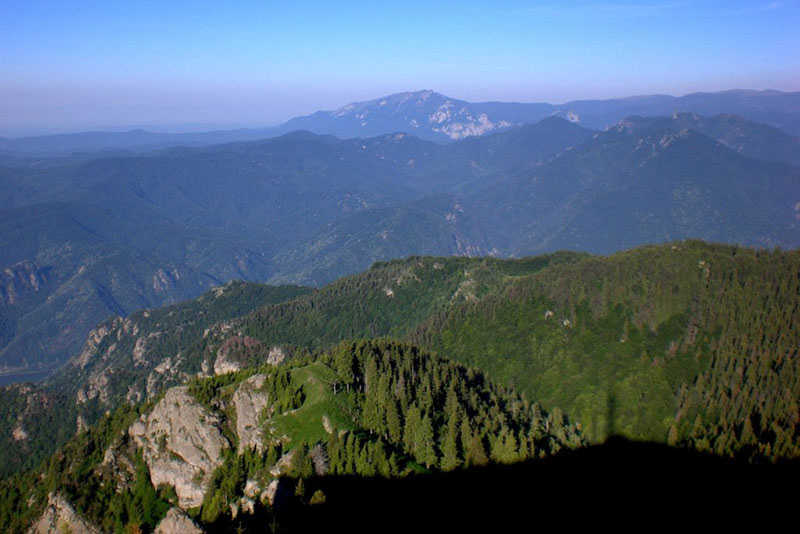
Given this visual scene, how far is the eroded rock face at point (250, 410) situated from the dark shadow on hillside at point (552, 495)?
21791mm

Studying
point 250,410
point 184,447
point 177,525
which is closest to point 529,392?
point 250,410

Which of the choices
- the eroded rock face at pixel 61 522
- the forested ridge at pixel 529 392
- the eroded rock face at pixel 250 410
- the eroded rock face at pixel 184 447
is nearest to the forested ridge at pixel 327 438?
the forested ridge at pixel 529 392

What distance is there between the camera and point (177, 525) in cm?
8806

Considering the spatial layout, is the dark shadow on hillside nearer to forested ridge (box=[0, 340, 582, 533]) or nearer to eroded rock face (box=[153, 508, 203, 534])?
forested ridge (box=[0, 340, 582, 533])

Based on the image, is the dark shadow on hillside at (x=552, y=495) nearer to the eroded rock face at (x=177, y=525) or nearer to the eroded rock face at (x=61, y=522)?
the eroded rock face at (x=177, y=525)

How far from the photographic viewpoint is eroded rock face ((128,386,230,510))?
4183 inches

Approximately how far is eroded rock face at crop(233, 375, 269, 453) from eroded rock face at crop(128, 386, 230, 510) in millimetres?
5263

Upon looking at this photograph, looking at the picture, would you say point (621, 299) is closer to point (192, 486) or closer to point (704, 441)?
point (704, 441)

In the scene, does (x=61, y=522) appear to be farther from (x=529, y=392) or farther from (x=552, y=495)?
(x=529, y=392)

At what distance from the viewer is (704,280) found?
168 m

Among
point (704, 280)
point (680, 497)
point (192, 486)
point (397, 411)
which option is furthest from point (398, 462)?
point (704, 280)

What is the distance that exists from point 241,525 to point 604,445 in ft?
269

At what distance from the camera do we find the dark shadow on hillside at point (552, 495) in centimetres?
7594

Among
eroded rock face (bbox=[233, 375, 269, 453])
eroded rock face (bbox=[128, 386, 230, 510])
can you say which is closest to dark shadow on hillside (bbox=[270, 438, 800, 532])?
eroded rock face (bbox=[233, 375, 269, 453])
